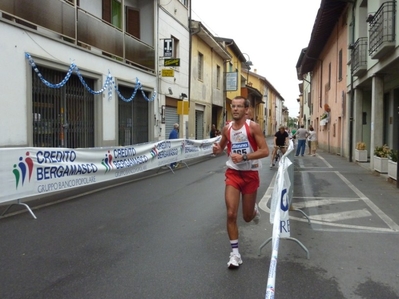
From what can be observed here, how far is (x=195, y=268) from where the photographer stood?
167 inches

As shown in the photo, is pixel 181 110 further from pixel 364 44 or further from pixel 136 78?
pixel 364 44

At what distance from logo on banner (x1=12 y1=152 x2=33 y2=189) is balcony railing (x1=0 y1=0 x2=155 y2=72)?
4.34 metres

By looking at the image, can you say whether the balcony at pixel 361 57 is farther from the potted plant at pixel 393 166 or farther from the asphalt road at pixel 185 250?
the asphalt road at pixel 185 250

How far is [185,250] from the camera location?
4867mm

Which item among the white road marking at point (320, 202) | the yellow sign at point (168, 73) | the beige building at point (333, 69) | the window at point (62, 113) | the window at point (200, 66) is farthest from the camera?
the window at point (200, 66)

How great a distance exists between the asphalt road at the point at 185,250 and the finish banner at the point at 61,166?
41 cm

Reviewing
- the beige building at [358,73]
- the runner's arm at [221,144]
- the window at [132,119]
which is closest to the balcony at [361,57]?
the beige building at [358,73]

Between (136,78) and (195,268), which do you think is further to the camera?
(136,78)

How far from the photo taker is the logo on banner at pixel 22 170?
6.75m

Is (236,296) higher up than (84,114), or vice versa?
(84,114)

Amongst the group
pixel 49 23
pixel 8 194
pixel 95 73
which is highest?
pixel 49 23

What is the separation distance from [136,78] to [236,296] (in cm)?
1377

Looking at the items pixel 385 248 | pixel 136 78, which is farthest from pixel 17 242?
pixel 136 78

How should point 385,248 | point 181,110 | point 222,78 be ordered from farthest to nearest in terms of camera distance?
point 222,78
point 181,110
point 385,248
